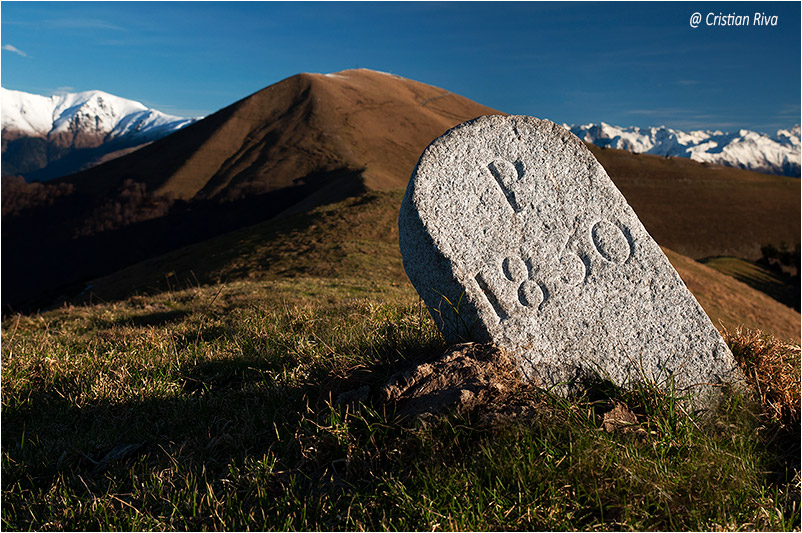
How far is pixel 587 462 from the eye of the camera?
274 centimetres

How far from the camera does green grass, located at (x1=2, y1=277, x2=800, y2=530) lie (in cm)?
270

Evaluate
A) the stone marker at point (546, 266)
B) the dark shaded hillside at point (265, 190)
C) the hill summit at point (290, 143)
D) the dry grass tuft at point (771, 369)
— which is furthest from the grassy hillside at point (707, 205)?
the stone marker at point (546, 266)

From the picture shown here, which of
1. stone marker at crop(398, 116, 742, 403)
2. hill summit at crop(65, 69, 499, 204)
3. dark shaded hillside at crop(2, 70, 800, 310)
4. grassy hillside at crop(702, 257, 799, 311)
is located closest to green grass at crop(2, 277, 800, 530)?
stone marker at crop(398, 116, 742, 403)

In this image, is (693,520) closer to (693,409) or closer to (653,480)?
(653,480)

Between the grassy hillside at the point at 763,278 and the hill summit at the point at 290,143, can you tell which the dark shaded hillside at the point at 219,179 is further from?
the grassy hillside at the point at 763,278

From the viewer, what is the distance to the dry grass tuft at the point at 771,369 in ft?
11.4

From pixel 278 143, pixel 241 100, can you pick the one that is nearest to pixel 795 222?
pixel 278 143

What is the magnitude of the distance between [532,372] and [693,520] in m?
1.30

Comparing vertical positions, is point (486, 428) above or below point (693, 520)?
above

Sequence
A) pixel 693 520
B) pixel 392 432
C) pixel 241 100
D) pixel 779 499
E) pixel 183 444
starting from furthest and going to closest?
pixel 241 100, pixel 183 444, pixel 392 432, pixel 779 499, pixel 693 520

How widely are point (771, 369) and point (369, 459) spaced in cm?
301

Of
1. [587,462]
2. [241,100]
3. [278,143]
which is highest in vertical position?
[241,100]

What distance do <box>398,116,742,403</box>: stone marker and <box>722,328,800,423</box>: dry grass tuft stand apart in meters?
0.23

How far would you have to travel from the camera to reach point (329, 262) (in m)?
18.7
